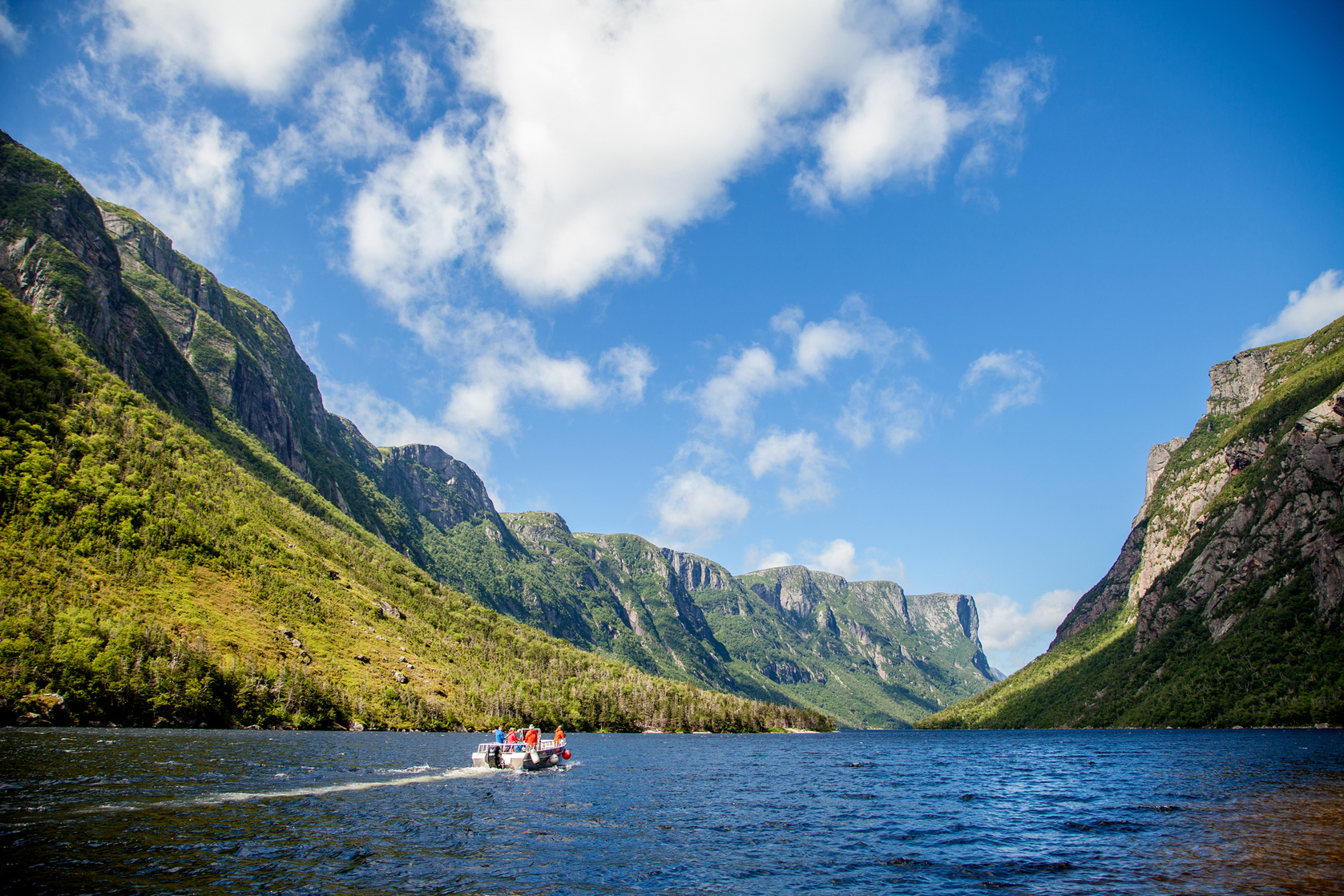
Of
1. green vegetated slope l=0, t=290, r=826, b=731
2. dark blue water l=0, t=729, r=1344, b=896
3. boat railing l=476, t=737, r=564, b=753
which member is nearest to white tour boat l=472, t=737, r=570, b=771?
boat railing l=476, t=737, r=564, b=753

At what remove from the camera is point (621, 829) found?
138 feet

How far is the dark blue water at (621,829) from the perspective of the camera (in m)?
27.0

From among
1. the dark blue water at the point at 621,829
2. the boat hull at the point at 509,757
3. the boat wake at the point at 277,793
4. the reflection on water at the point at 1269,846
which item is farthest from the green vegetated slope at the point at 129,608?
the reflection on water at the point at 1269,846

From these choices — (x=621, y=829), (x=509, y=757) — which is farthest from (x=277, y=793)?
(x=509, y=757)

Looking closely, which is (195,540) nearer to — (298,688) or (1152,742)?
(298,688)

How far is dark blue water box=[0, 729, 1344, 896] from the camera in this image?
2705 centimetres

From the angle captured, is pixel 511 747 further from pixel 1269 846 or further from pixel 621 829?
pixel 1269 846

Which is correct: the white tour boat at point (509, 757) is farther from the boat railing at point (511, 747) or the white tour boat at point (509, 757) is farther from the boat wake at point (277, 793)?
the boat wake at point (277, 793)

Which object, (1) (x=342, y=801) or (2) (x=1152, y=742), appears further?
(2) (x=1152, y=742)

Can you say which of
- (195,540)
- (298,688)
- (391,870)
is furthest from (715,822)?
(195,540)

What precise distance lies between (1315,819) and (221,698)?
168 metres

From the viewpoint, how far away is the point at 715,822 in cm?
4559

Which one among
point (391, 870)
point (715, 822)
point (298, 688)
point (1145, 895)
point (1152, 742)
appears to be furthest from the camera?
point (298, 688)

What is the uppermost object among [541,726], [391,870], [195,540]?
[195,540]
